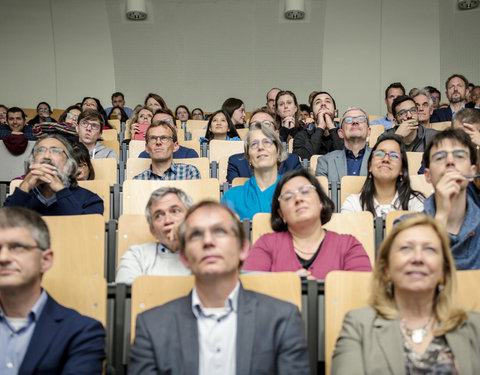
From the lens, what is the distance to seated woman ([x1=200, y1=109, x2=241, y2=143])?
4.08m

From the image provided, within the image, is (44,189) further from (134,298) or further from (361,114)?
(361,114)

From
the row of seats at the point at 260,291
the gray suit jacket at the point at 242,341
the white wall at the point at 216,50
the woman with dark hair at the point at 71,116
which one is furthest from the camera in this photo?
the white wall at the point at 216,50

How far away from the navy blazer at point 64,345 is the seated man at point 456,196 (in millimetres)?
1143

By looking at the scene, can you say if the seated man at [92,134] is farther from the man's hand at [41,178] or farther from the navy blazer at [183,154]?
the man's hand at [41,178]

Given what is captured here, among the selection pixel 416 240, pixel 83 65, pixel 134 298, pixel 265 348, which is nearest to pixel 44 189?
pixel 134 298

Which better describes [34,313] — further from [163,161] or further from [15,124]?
[15,124]

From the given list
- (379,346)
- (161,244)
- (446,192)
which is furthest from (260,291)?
(446,192)

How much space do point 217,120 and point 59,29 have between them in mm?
4896

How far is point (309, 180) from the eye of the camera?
204cm

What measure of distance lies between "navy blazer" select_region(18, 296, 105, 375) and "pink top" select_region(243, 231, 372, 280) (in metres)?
0.66

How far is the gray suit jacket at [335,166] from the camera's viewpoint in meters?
3.12

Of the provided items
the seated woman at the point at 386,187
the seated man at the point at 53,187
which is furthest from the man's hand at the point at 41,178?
the seated woman at the point at 386,187

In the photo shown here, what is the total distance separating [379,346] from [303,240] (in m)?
0.66

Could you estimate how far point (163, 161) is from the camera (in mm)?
3074
